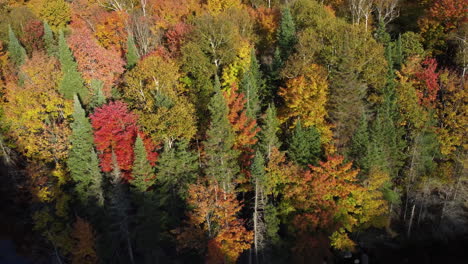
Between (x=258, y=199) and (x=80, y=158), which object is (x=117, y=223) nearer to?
(x=80, y=158)

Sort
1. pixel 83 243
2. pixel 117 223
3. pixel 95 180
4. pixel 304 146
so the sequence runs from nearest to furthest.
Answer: pixel 83 243 < pixel 117 223 < pixel 95 180 < pixel 304 146

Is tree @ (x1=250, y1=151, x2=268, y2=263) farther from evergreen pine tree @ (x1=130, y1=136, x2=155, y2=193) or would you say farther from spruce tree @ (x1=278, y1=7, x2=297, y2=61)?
spruce tree @ (x1=278, y1=7, x2=297, y2=61)

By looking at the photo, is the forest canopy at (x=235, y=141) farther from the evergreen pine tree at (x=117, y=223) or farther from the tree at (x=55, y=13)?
the tree at (x=55, y=13)

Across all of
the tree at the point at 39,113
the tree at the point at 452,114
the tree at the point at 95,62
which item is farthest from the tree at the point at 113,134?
the tree at the point at 452,114

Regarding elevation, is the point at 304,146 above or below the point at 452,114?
below

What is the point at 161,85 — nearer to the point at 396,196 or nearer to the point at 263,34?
the point at 263,34

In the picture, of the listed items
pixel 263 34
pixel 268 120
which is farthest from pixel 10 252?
pixel 263 34

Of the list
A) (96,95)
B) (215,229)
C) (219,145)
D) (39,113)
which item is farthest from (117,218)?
(39,113)
